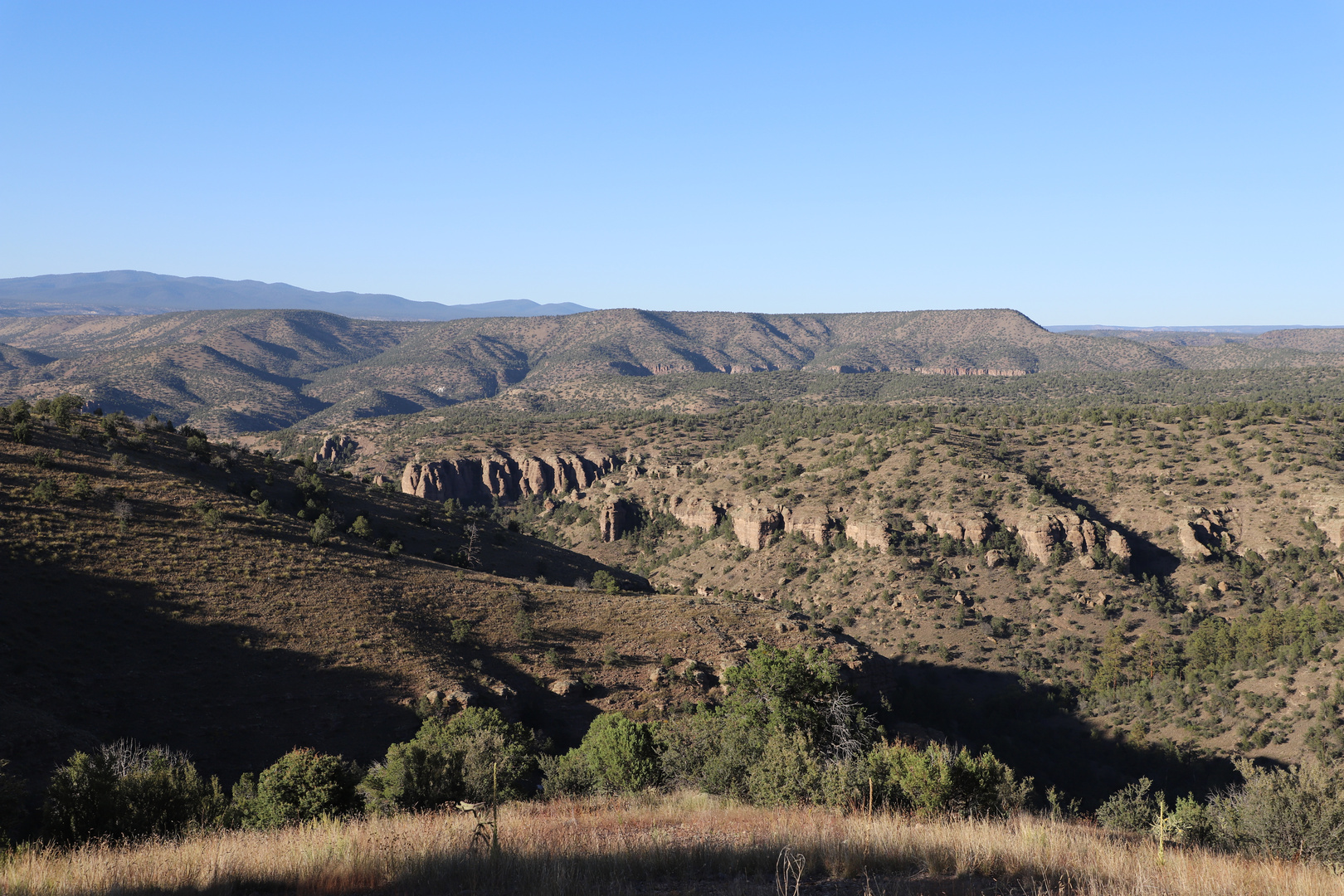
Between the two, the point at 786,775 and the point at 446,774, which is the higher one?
the point at 786,775

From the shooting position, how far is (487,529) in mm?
58906

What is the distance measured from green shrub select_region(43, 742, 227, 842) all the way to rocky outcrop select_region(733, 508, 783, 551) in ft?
211

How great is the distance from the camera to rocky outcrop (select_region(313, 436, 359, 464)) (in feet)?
353

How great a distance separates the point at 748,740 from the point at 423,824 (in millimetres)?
11073

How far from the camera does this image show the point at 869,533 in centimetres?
7012

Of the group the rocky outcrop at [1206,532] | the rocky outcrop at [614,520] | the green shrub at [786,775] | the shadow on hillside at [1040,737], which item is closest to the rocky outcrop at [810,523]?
the shadow on hillside at [1040,737]

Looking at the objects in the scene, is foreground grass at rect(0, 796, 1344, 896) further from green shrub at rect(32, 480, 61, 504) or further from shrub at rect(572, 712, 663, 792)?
green shrub at rect(32, 480, 61, 504)

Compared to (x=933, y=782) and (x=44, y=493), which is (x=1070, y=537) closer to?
(x=933, y=782)

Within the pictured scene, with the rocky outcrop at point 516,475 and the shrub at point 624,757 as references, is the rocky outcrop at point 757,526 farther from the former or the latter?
the shrub at point 624,757

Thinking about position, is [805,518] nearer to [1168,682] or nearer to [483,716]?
[1168,682]

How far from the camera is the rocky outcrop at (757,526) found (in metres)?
76.6

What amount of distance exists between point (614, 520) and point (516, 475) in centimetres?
2303

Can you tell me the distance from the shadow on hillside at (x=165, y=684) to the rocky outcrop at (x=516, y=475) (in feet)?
240

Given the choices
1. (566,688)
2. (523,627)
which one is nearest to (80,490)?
(523,627)
